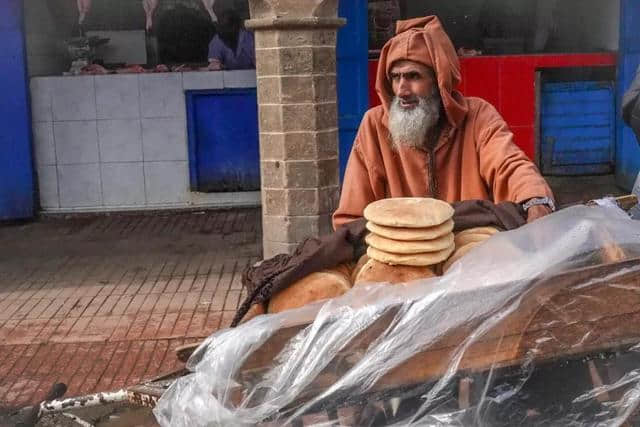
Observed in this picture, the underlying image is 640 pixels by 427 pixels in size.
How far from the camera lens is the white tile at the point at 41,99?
9.98 m

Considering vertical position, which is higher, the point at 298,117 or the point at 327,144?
the point at 298,117

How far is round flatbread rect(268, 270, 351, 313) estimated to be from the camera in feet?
9.27

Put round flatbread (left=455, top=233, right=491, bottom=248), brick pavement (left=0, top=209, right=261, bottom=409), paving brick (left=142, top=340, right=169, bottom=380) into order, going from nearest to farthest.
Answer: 1. round flatbread (left=455, top=233, right=491, bottom=248)
2. paving brick (left=142, top=340, right=169, bottom=380)
3. brick pavement (left=0, top=209, right=261, bottom=409)

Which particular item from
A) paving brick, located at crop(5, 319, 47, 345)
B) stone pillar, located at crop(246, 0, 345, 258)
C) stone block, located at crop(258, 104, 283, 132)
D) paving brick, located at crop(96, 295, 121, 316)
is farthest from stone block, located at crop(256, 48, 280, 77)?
paving brick, located at crop(5, 319, 47, 345)

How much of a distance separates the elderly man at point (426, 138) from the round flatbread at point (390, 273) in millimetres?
916

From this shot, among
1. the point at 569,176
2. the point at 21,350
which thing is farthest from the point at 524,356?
the point at 569,176

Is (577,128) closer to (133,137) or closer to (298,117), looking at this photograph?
(298,117)

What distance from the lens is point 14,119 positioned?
9.88 meters

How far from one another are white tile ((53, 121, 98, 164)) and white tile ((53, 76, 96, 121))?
10 centimetres

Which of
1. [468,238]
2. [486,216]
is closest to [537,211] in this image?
[486,216]

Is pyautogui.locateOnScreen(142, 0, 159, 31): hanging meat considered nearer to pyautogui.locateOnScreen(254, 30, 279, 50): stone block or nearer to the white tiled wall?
the white tiled wall

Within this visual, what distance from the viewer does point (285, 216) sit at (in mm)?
7168

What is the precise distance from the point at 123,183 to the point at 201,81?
4.68 feet

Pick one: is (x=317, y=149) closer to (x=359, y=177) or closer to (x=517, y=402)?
(x=359, y=177)
